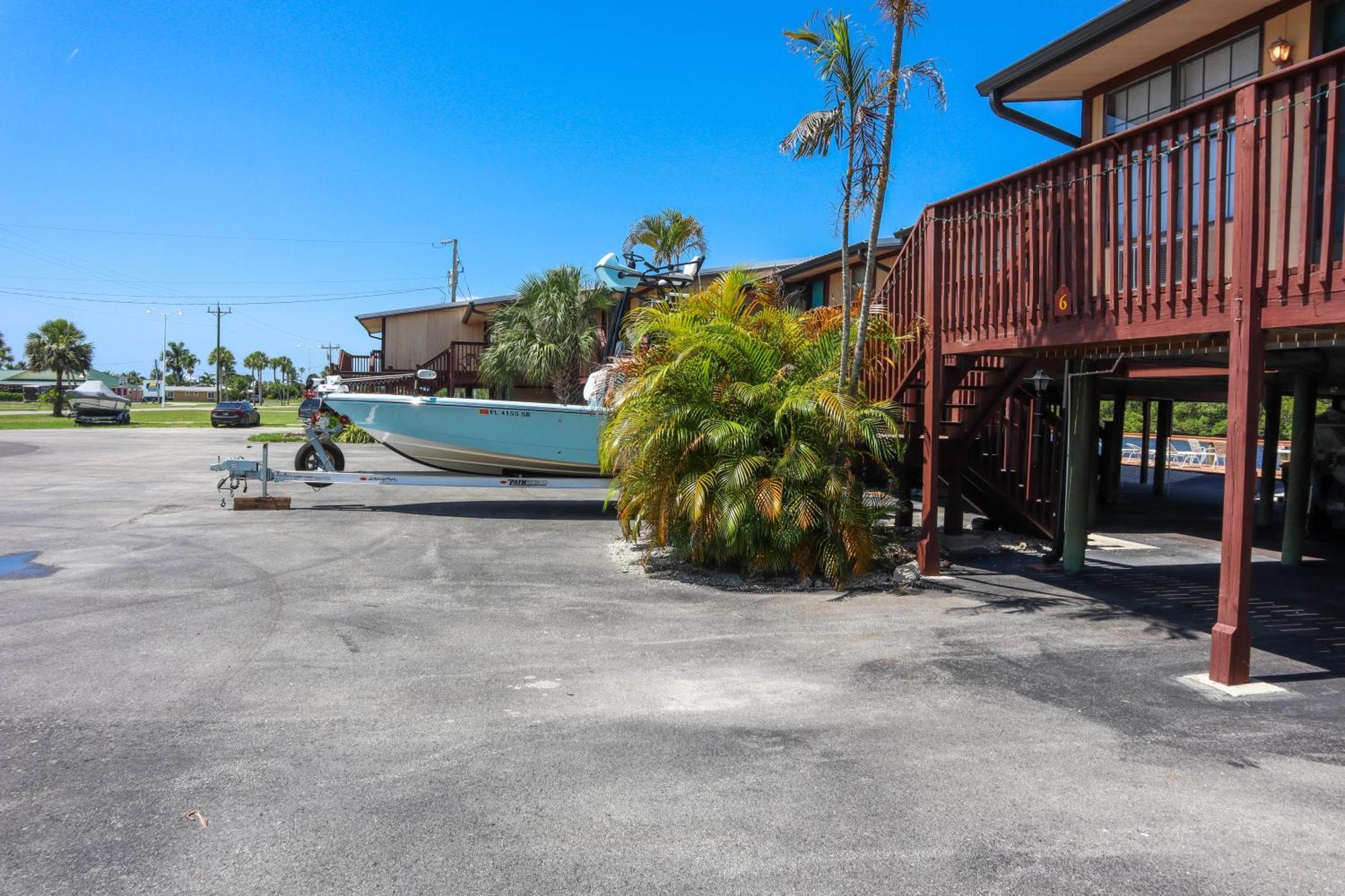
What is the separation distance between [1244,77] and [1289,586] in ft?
17.5

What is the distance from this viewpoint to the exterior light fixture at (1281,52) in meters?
8.56

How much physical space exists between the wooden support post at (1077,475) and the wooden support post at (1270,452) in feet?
14.8

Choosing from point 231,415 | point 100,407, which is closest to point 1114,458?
point 231,415

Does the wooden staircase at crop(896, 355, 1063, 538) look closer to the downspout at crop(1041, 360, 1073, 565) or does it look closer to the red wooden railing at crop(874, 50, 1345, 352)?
the downspout at crop(1041, 360, 1073, 565)

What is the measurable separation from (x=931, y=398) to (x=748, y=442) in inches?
74.2

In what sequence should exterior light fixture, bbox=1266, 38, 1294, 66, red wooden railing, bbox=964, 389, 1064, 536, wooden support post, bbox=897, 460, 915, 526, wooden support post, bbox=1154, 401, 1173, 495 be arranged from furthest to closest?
wooden support post, bbox=1154, 401, 1173, 495, red wooden railing, bbox=964, 389, 1064, 536, wooden support post, bbox=897, 460, 915, 526, exterior light fixture, bbox=1266, 38, 1294, 66

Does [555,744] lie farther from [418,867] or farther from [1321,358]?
[1321,358]

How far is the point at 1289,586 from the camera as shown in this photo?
8828 mm

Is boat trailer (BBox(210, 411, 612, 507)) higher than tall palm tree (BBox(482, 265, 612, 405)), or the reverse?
tall palm tree (BBox(482, 265, 612, 405))

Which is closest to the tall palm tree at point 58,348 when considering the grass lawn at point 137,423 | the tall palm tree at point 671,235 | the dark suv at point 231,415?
the grass lawn at point 137,423

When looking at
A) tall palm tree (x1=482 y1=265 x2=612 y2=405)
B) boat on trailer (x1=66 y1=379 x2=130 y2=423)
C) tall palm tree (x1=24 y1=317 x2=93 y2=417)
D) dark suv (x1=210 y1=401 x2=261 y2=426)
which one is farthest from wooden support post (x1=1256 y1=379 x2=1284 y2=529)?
tall palm tree (x1=24 y1=317 x2=93 y2=417)

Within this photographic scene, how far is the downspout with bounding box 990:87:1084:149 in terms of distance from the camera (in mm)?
12047

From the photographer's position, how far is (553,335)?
2573 cm

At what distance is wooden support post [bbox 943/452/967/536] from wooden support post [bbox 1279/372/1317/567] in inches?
142
